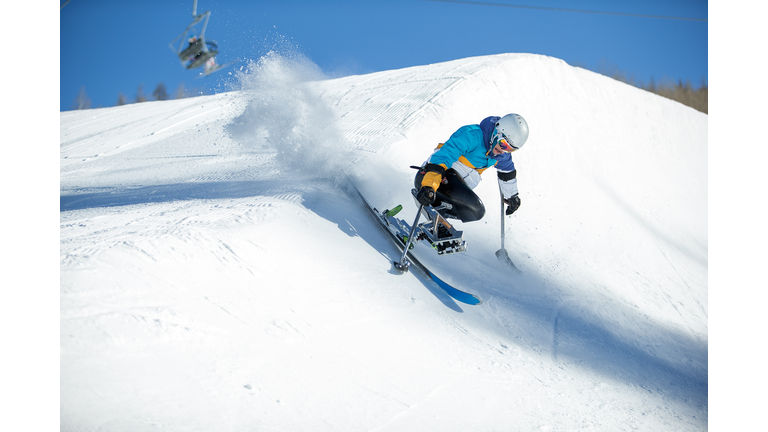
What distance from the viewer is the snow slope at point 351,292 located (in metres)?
2.23

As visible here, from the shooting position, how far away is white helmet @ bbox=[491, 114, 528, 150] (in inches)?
151

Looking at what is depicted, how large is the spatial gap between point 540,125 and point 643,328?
515cm

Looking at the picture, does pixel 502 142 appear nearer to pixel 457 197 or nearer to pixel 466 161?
pixel 466 161

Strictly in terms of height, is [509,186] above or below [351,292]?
above

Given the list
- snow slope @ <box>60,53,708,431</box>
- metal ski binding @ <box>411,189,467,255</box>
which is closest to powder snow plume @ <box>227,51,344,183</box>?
snow slope @ <box>60,53,708,431</box>

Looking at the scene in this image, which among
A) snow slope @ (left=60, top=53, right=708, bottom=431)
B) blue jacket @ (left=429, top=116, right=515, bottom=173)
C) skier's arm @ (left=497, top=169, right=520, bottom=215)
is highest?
blue jacket @ (left=429, top=116, right=515, bottom=173)

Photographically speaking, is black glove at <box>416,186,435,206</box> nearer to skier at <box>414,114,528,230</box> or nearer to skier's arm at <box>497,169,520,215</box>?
skier at <box>414,114,528,230</box>

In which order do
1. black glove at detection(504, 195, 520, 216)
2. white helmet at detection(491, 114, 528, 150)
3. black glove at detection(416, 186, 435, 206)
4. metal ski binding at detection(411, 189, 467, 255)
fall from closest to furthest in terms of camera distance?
black glove at detection(416, 186, 435, 206) < white helmet at detection(491, 114, 528, 150) < metal ski binding at detection(411, 189, 467, 255) < black glove at detection(504, 195, 520, 216)

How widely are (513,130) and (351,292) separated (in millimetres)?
2001

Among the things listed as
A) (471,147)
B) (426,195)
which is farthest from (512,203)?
(426,195)

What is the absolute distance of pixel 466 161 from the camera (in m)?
4.15

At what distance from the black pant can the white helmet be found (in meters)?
0.54
